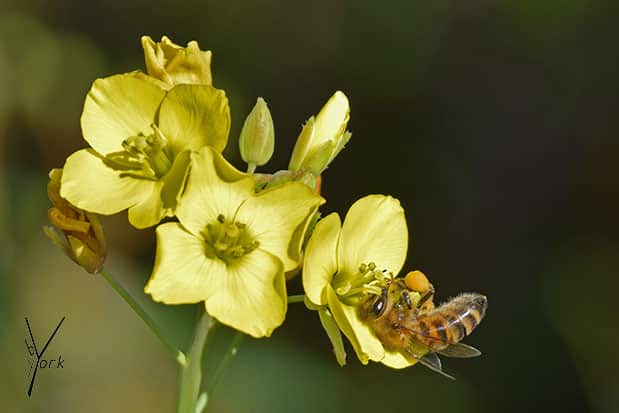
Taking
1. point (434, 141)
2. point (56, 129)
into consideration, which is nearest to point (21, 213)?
point (56, 129)

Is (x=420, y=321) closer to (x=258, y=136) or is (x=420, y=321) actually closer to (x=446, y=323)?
(x=446, y=323)

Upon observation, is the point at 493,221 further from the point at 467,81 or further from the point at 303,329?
the point at 303,329

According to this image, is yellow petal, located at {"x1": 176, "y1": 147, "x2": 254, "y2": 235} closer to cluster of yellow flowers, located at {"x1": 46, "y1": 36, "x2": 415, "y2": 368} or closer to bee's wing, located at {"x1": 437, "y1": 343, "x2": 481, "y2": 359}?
cluster of yellow flowers, located at {"x1": 46, "y1": 36, "x2": 415, "y2": 368}

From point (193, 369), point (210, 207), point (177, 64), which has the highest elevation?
point (177, 64)

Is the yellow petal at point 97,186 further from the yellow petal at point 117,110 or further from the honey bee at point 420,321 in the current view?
the honey bee at point 420,321

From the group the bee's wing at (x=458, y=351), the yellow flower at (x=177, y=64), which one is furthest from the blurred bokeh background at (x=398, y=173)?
the yellow flower at (x=177, y=64)

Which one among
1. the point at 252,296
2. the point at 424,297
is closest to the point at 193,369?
the point at 252,296
